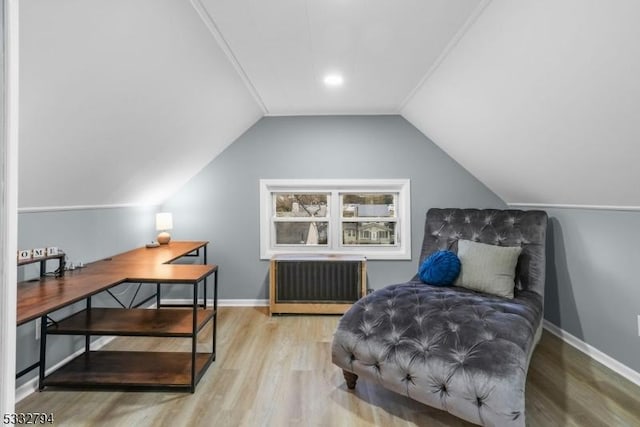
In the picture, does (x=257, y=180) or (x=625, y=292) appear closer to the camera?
(x=625, y=292)

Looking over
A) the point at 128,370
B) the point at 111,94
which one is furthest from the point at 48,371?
the point at 111,94

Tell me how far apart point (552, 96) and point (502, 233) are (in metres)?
1.27

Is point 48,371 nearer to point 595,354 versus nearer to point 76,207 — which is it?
point 76,207

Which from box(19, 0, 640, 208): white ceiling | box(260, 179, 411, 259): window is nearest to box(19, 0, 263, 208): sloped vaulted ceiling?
box(19, 0, 640, 208): white ceiling

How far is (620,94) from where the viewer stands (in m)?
1.53

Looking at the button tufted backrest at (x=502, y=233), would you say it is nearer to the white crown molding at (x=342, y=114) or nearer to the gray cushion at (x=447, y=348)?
the gray cushion at (x=447, y=348)

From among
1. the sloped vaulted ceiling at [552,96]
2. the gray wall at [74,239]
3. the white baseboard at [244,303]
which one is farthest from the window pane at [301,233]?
the sloped vaulted ceiling at [552,96]

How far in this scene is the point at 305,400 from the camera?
201 centimetres

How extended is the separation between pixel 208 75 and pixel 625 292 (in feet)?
10.4

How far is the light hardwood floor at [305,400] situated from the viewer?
5.94ft

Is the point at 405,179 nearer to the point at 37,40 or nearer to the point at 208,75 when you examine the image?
the point at 208,75

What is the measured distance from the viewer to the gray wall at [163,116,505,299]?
3.75 meters

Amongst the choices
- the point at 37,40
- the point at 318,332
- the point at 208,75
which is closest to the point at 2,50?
the point at 37,40

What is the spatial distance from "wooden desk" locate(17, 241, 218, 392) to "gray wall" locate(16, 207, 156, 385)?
101 millimetres
